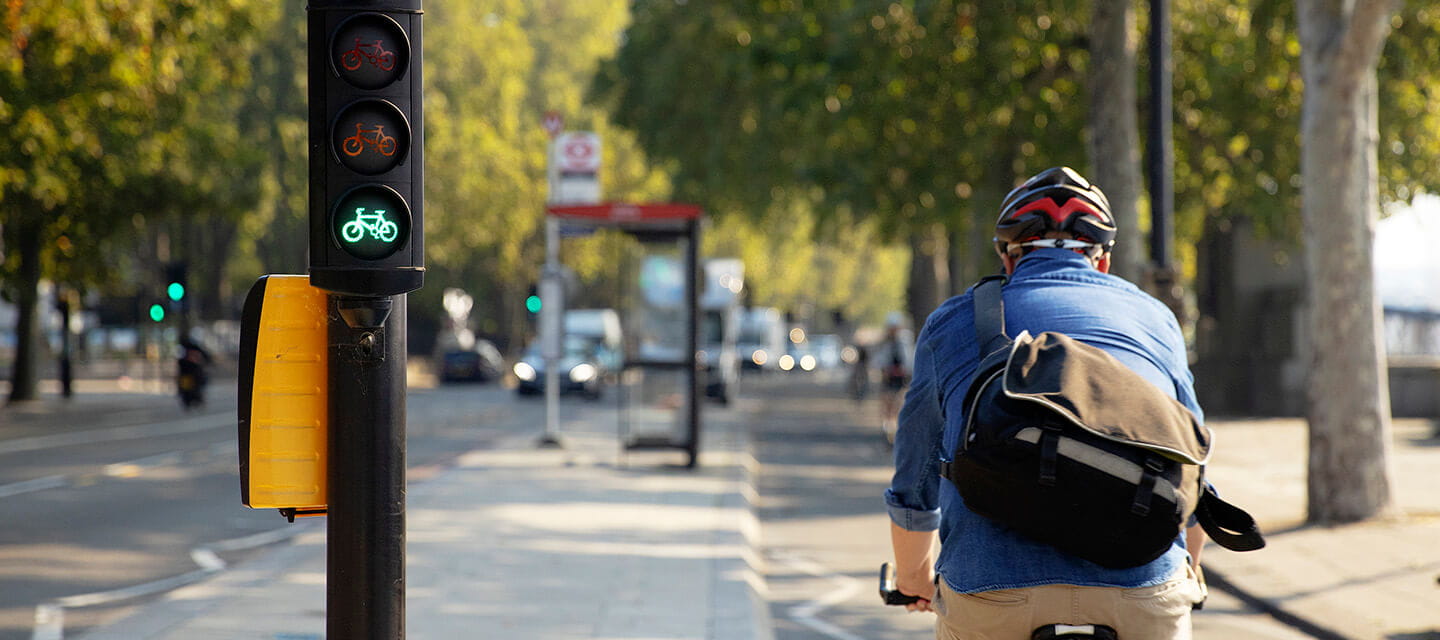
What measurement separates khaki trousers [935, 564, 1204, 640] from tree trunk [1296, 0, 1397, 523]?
9.22m

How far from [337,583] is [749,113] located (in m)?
27.8

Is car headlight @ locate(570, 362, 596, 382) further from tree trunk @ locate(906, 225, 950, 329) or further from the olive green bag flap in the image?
the olive green bag flap

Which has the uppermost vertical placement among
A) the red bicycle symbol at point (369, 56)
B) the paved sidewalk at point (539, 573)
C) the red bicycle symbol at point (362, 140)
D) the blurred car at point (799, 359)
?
the red bicycle symbol at point (369, 56)

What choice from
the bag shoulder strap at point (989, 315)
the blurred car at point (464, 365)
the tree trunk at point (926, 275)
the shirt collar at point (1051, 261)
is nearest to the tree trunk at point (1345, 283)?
the shirt collar at point (1051, 261)

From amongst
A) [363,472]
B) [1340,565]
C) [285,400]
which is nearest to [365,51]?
[285,400]

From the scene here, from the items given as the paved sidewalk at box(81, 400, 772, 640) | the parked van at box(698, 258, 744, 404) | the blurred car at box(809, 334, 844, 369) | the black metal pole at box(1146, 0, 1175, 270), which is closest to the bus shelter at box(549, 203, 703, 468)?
the paved sidewalk at box(81, 400, 772, 640)

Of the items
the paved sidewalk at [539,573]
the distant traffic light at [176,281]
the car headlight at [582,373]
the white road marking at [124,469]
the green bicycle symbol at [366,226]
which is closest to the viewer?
the green bicycle symbol at [366,226]

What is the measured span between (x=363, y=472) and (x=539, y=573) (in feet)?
16.9

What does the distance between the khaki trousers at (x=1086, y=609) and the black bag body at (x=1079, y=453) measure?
0.09 metres

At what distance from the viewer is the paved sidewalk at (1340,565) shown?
821 cm

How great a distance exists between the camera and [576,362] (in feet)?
124

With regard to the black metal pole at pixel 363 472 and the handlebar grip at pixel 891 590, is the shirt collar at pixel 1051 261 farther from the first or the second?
the black metal pole at pixel 363 472

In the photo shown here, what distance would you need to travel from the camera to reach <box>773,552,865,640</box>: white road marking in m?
8.08

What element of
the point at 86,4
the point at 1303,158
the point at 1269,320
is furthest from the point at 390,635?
the point at 1269,320
